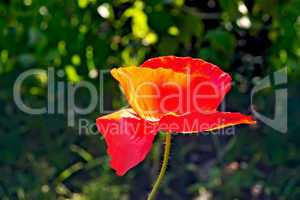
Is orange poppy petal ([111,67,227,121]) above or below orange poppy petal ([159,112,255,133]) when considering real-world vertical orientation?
above

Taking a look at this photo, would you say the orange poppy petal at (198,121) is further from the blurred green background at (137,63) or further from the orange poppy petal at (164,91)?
the blurred green background at (137,63)

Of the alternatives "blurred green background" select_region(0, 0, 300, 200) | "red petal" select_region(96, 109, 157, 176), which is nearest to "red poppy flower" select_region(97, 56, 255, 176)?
"red petal" select_region(96, 109, 157, 176)

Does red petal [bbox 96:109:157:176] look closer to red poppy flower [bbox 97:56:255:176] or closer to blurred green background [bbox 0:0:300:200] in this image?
red poppy flower [bbox 97:56:255:176]

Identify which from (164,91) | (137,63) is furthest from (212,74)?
(137,63)

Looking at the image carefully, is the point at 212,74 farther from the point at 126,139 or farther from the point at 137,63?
the point at 137,63

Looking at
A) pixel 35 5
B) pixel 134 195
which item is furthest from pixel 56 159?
pixel 35 5

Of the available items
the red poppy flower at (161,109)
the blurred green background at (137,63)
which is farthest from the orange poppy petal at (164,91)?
the blurred green background at (137,63)
